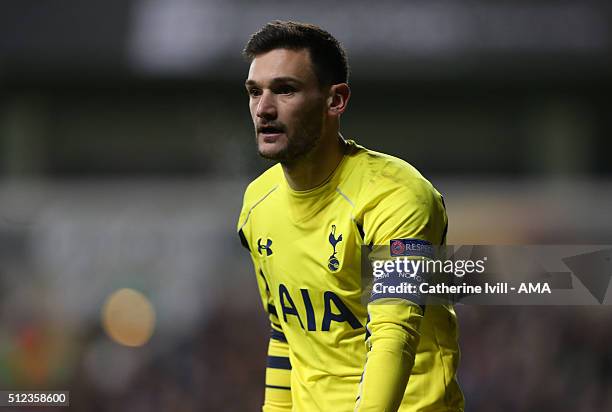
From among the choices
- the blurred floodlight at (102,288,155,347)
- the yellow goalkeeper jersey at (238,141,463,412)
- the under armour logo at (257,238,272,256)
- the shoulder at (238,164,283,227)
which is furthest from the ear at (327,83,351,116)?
the blurred floodlight at (102,288,155,347)

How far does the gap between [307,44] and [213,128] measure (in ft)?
42.8

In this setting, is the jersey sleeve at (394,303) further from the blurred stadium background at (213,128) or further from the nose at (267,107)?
the blurred stadium background at (213,128)

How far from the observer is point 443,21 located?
1532 centimetres

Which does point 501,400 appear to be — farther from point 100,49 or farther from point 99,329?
point 100,49

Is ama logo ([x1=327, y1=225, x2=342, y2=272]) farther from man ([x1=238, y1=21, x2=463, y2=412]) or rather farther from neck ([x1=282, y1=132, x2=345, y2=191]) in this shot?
neck ([x1=282, y1=132, x2=345, y2=191])

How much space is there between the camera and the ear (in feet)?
11.3

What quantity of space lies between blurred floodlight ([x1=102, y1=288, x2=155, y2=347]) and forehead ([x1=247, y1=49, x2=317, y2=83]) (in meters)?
6.55

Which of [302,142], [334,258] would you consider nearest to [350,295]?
[334,258]

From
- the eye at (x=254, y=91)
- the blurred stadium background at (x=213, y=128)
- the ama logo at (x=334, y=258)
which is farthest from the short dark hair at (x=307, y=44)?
the blurred stadium background at (x=213, y=128)

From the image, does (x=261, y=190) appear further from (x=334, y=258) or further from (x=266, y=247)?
(x=334, y=258)

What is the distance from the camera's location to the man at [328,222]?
3240 mm

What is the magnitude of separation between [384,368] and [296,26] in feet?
3.82

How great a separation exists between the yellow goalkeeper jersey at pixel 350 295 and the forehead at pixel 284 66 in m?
0.35

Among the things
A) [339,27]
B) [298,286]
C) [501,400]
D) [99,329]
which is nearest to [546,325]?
[501,400]
